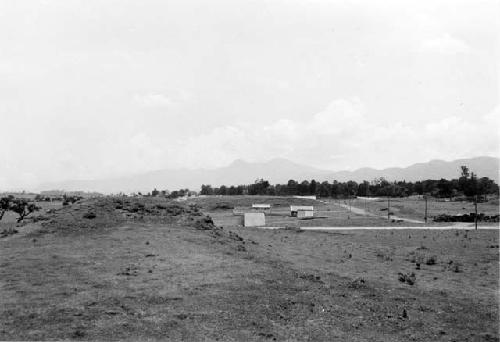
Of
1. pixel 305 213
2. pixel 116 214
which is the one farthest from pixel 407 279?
pixel 305 213

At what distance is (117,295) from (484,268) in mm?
26833

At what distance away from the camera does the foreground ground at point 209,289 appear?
15.3 m

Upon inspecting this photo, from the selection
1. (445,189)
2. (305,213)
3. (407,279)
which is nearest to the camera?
(407,279)

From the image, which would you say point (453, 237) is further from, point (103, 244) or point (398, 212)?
point (398, 212)

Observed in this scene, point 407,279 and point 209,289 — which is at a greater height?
point 209,289

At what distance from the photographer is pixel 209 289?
19.6m

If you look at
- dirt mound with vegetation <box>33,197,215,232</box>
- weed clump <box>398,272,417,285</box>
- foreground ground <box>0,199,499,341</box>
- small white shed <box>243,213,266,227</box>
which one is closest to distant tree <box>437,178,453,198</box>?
small white shed <box>243,213,266,227</box>

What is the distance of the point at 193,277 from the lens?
21609mm

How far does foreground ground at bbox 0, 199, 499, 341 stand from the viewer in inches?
604

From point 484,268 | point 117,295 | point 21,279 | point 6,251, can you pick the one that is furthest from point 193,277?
point 484,268

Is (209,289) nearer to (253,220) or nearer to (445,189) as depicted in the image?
(253,220)

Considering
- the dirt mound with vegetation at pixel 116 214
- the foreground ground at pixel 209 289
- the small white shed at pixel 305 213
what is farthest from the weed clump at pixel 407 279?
the small white shed at pixel 305 213

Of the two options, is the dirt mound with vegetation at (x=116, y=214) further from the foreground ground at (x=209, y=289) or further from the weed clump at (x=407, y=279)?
the weed clump at (x=407, y=279)

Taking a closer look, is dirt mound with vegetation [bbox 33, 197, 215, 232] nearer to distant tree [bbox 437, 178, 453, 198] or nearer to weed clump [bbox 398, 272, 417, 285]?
weed clump [bbox 398, 272, 417, 285]
